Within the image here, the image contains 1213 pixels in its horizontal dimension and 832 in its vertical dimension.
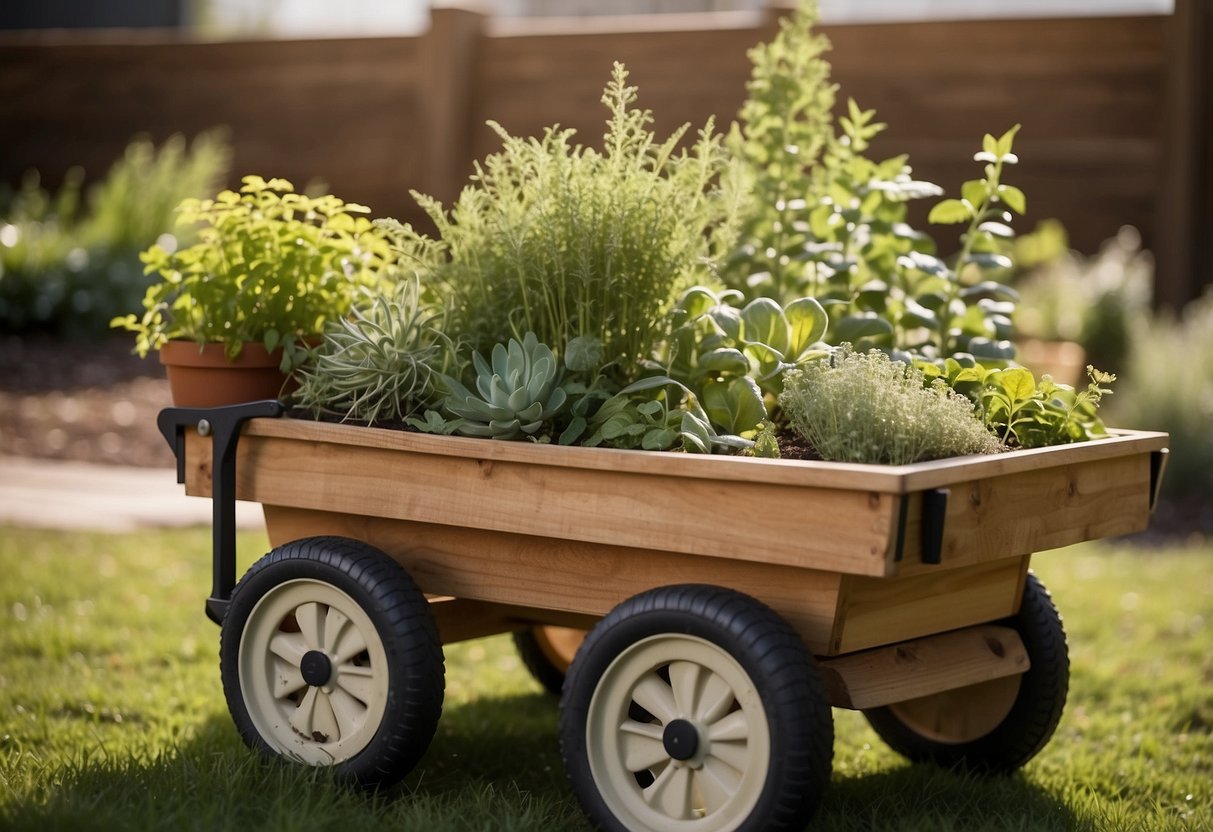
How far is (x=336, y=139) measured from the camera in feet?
28.9

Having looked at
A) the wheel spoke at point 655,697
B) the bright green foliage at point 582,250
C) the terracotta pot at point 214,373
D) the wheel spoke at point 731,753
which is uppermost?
the bright green foliage at point 582,250

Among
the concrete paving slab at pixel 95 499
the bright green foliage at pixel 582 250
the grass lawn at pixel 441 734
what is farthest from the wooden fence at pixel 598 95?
the bright green foliage at pixel 582 250

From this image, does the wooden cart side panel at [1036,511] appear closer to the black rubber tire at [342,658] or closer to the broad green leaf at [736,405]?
the broad green leaf at [736,405]

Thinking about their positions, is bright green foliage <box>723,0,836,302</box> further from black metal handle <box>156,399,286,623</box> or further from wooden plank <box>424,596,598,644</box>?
black metal handle <box>156,399,286,623</box>

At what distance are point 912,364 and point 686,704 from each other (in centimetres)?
80

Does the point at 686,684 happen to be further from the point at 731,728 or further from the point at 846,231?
the point at 846,231

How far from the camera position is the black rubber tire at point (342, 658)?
2.31 m

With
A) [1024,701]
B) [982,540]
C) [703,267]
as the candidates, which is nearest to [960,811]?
[1024,701]

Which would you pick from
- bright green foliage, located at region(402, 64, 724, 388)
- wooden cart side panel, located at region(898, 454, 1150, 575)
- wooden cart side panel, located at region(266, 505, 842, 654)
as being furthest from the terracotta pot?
wooden cart side panel, located at region(898, 454, 1150, 575)

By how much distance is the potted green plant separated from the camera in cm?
276

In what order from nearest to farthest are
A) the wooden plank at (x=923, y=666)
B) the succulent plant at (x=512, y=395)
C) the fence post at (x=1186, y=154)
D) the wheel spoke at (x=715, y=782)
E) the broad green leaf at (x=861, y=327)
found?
the wheel spoke at (x=715, y=782), the wooden plank at (x=923, y=666), the succulent plant at (x=512, y=395), the broad green leaf at (x=861, y=327), the fence post at (x=1186, y=154)

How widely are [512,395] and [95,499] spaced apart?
3508mm

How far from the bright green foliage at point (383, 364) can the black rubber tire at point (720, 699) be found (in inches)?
25.9

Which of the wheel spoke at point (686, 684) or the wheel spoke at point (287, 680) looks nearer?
the wheel spoke at point (686, 684)
